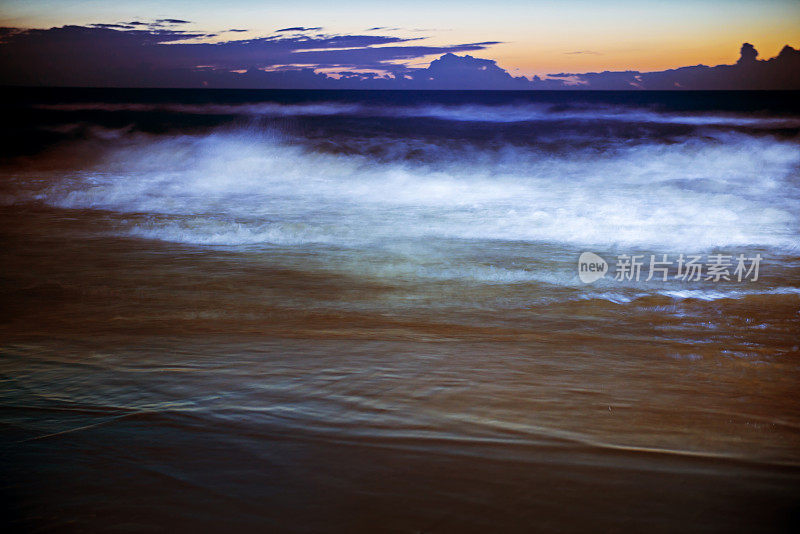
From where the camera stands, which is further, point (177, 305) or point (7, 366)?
point (177, 305)

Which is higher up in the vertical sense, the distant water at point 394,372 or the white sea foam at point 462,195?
the white sea foam at point 462,195

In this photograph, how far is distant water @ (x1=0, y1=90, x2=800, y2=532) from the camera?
5.67 feet

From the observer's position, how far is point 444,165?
14.3 m

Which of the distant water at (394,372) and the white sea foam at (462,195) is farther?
the white sea foam at (462,195)

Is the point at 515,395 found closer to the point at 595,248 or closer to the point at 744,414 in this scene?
the point at 744,414

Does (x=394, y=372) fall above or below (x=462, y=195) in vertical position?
below

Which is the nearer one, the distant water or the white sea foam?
the distant water

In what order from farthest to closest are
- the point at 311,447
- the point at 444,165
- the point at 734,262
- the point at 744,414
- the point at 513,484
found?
the point at 444,165, the point at 734,262, the point at 744,414, the point at 311,447, the point at 513,484

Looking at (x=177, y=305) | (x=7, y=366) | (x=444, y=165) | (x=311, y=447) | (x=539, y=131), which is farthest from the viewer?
(x=539, y=131)

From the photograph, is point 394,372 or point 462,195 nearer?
point 394,372

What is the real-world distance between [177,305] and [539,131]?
21.7 meters

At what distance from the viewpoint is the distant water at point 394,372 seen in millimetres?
1729

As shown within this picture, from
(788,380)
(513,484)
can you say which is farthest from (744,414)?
(513,484)

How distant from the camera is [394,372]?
2.71 meters
